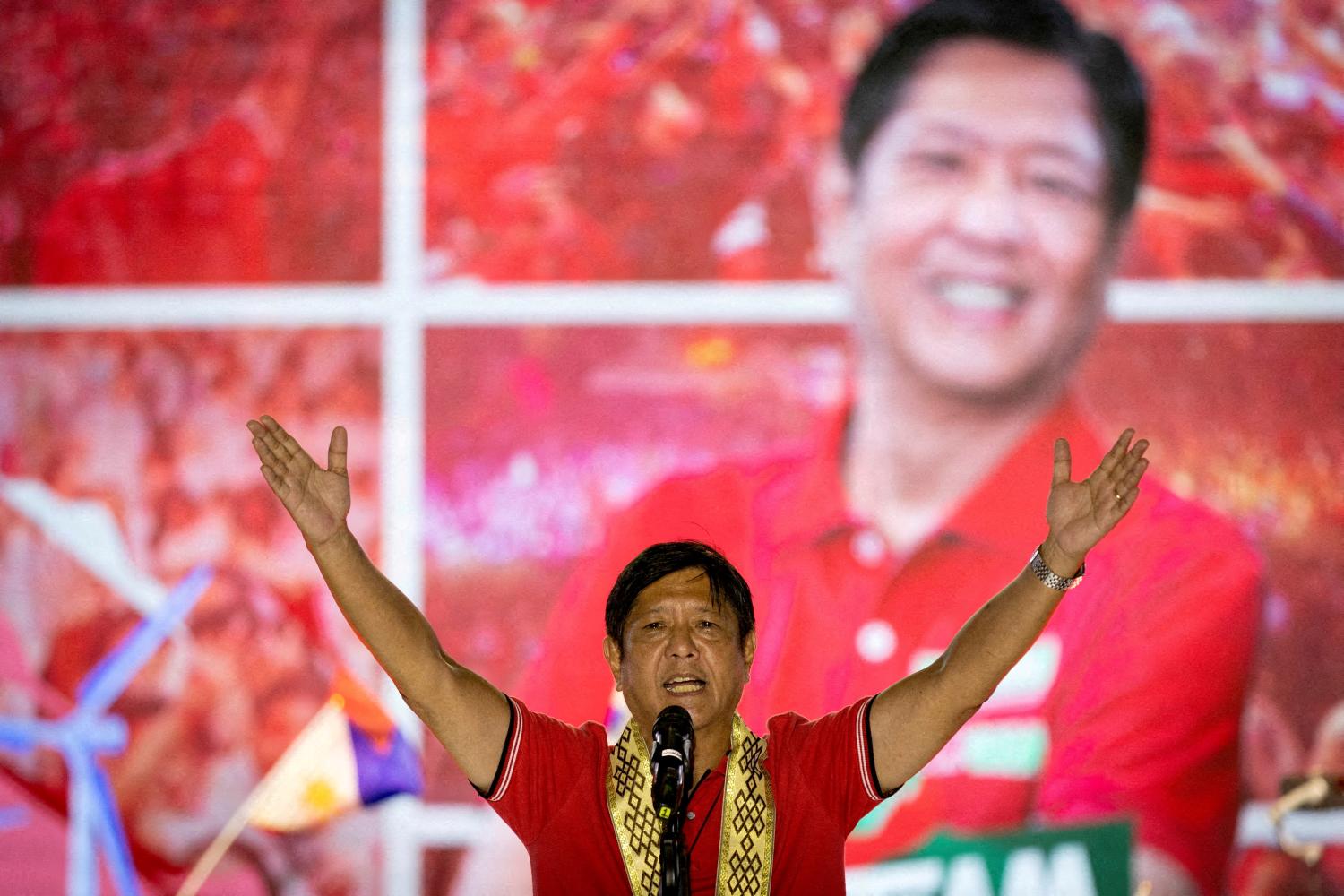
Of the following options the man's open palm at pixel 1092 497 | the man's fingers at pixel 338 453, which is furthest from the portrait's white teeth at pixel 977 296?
the man's fingers at pixel 338 453

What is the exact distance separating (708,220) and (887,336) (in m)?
0.53

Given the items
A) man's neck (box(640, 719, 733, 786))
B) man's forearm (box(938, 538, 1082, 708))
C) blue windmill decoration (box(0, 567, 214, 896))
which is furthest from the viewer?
blue windmill decoration (box(0, 567, 214, 896))

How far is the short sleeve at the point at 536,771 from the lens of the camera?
1885mm

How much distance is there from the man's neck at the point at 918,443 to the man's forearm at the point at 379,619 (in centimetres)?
180

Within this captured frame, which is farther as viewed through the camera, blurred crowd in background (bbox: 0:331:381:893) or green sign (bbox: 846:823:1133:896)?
blurred crowd in background (bbox: 0:331:381:893)

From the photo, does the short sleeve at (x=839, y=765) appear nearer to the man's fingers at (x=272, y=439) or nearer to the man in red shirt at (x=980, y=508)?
the man's fingers at (x=272, y=439)

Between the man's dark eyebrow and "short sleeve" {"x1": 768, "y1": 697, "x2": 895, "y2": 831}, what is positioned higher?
the man's dark eyebrow

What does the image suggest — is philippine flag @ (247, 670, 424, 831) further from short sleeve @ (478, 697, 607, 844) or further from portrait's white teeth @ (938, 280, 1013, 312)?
portrait's white teeth @ (938, 280, 1013, 312)

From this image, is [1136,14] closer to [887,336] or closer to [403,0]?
[887,336]

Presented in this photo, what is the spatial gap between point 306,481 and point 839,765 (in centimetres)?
81

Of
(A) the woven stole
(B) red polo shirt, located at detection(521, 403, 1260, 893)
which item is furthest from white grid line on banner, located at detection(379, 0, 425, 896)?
(A) the woven stole

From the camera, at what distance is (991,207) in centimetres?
345

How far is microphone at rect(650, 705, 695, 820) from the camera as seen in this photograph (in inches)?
61.1

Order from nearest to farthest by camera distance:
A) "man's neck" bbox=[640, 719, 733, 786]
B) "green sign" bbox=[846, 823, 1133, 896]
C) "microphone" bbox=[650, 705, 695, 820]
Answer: "microphone" bbox=[650, 705, 695, 820] < "man's neck" bbox=[640, 719, 733, 786] < "green sign" bbox=[846, 823, 1133, 896]
